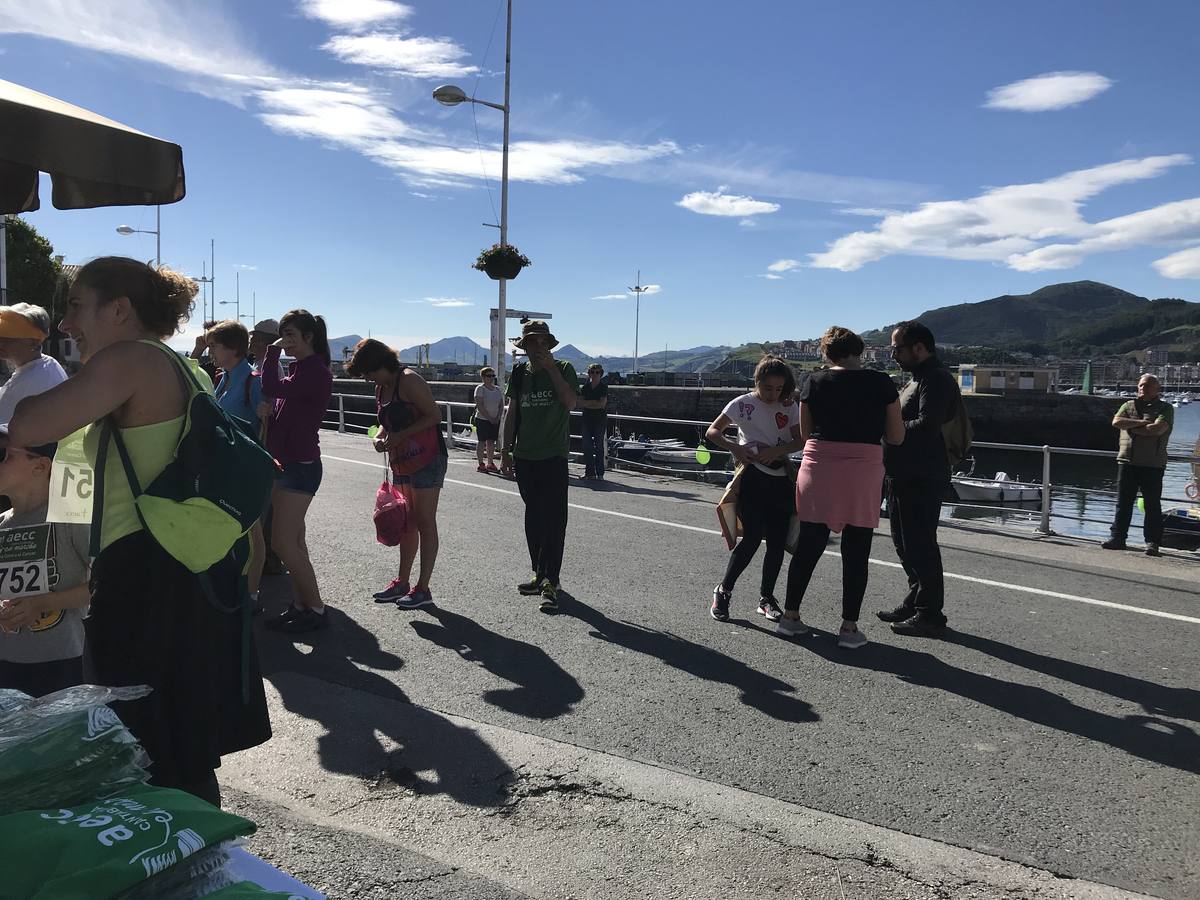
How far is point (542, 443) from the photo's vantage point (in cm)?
601

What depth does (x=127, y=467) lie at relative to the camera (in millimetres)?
2176

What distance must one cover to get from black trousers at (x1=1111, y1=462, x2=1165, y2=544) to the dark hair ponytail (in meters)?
7.98

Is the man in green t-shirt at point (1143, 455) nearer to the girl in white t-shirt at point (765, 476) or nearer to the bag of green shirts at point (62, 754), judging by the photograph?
the girl in white t-shirt at point (765, 476)

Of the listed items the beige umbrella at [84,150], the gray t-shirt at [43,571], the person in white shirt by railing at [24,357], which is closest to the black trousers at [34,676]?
the gray t-shirt at [43,571]

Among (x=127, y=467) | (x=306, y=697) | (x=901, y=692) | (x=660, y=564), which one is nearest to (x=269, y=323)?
(x=306, y=697)

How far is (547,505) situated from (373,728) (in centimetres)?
241

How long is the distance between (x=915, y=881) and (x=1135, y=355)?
23162 cm

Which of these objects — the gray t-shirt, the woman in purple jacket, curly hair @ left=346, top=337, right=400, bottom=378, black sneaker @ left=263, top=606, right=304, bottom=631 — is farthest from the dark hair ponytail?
the gray t-shirt

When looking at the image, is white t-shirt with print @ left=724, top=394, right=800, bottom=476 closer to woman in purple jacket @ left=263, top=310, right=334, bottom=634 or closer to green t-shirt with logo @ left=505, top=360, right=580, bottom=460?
green t-shirt with logo @ left=505, top=360, right=580, bottom=460

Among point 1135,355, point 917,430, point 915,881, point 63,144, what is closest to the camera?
point 63,144

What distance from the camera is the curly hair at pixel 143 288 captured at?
2248 millimetres

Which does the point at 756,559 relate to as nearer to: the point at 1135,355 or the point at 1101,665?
the point at 1101,665

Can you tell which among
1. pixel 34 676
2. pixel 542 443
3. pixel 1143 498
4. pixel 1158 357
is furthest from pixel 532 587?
pixel 1158 357

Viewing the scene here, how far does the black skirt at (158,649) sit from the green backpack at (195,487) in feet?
0.22
